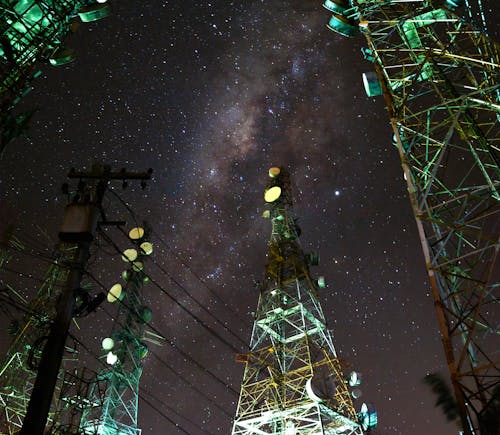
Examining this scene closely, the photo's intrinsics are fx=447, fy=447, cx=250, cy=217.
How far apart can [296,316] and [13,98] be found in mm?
17821

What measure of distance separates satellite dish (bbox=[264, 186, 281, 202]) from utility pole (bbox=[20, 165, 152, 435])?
1624cm

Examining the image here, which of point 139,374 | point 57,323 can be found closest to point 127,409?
point 139,374

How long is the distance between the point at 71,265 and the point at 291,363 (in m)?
15.5

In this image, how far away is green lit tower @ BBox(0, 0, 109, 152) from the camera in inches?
568

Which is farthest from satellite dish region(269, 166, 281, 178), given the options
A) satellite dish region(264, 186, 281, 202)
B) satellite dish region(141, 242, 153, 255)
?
satellite dish region(141, 242, 153, 255)

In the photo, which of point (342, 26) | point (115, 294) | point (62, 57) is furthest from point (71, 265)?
point (115, 294)

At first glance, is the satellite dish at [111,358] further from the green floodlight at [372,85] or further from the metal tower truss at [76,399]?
the green floodlight at [372,85]

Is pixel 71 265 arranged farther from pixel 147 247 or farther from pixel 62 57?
pixel 147 247

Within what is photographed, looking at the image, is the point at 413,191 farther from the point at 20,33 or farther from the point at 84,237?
the point at 20,33

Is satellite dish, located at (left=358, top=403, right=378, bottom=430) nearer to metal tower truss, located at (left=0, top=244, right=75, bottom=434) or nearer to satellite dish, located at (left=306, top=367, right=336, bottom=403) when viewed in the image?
satellite dish, located at (left=306, top=367, right=336, bottom=403)

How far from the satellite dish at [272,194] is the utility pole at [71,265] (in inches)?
639

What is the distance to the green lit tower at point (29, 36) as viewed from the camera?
1444 cm

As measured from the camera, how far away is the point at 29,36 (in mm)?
15812

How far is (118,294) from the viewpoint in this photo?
24328 mm
